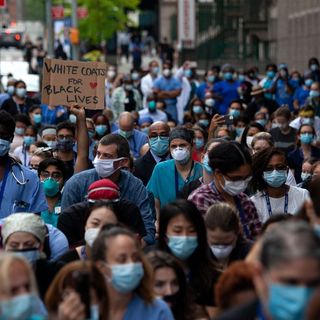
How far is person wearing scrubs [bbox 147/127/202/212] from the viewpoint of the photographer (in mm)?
13000

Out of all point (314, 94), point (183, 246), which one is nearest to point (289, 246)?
point (183, 246)

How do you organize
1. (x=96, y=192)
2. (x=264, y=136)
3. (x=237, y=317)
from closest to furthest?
(x=237, y=317)
(x=96, y=192)
(x=264, y=136)

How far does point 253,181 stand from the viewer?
1156 cm

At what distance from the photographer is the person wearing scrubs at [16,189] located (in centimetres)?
1167

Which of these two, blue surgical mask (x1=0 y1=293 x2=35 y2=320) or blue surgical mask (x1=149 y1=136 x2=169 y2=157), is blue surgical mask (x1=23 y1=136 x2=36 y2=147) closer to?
blue surgical mask (x1=149 y1=136 x2=169 y2=157)

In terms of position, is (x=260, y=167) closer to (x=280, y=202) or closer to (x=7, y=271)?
(x=280, y=202)

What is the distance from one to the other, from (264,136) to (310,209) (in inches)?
275

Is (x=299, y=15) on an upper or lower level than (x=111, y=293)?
upper

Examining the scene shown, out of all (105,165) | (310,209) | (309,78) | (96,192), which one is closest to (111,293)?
(310,209)

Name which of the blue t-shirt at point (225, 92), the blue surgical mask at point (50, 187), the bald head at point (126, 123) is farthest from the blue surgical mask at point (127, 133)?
the blue t-shirt at point (225, 92)

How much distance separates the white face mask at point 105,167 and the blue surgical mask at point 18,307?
5.11 m

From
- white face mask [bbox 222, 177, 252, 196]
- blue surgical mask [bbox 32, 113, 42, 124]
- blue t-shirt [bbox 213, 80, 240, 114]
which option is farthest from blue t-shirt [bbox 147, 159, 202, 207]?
blue t-shirt [bbox 213, 80, 240, 114]

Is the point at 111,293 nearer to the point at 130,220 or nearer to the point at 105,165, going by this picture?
the point at 130,220

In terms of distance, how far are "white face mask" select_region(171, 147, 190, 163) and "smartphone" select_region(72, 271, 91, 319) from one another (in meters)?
6.23
